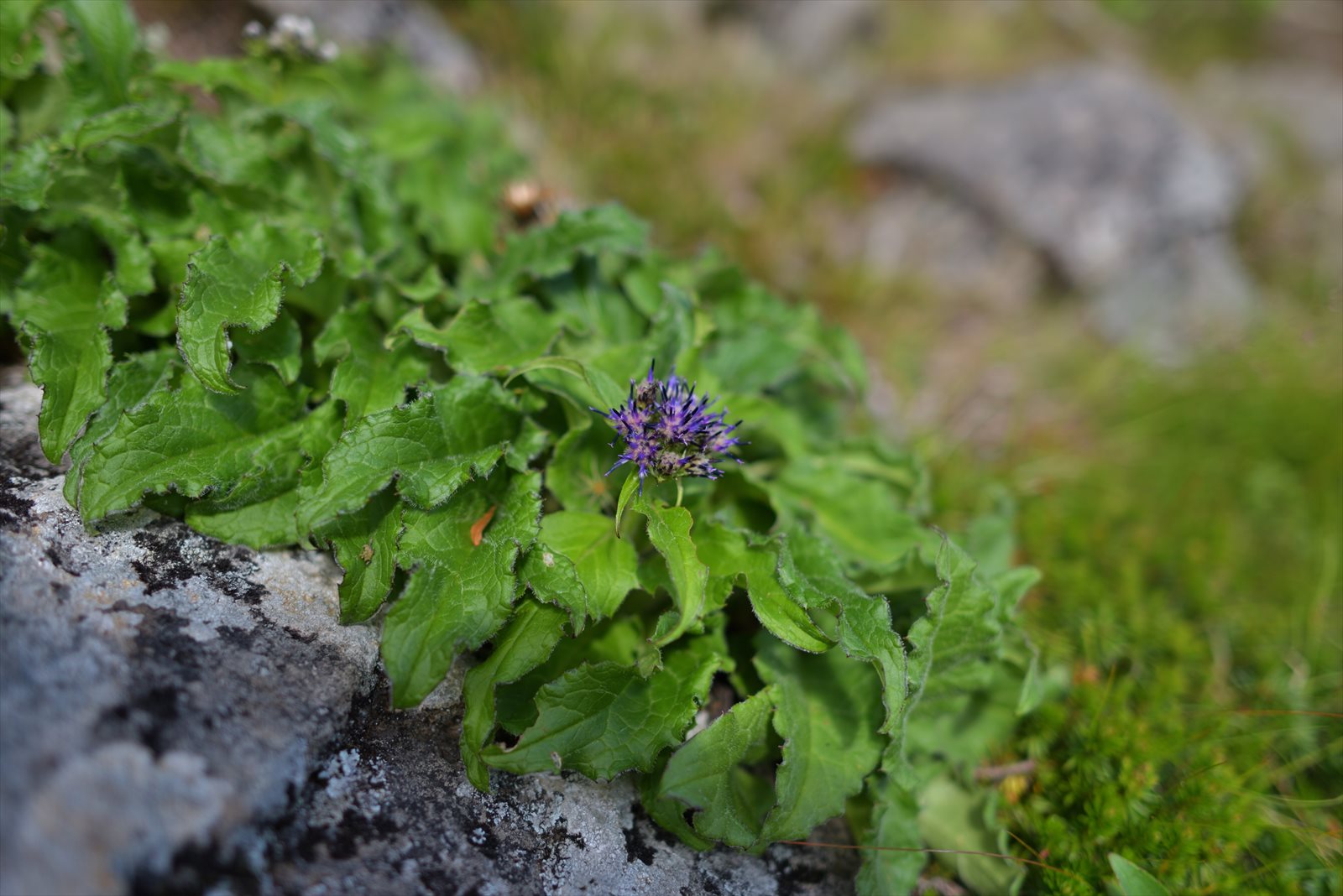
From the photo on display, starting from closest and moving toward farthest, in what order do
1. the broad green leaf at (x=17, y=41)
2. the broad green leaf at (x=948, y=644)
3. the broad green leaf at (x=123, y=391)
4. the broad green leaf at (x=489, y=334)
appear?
the broad green leaf at (x=123, y=391)
the broad green leaf at (x=948, y=644)
the broad green leaf at (x=489, y=334)
the broad green leaf at (x=17, y=41)

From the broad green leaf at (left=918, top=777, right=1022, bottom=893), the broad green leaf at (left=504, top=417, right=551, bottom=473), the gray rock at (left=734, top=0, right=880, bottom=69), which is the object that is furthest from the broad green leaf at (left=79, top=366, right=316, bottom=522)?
the gray rock at (left=734, top=0, right=880, bottom=69)

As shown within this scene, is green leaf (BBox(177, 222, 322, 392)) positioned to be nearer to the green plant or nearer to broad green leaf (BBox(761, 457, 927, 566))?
the green plant

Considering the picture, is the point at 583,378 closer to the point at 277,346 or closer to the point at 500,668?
the point at 500,668

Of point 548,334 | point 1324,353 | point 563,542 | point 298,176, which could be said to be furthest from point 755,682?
point 1324,353

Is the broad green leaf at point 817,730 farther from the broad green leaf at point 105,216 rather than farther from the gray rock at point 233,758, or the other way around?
the broad green leaf at point 105,216

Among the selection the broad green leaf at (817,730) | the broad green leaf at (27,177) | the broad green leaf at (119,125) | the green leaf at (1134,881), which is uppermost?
the broad green leaf at (119,125)

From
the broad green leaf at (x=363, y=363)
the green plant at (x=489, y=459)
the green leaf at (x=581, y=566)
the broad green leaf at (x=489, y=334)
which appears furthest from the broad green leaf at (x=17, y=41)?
the green leaf at (x=581, y=566)
